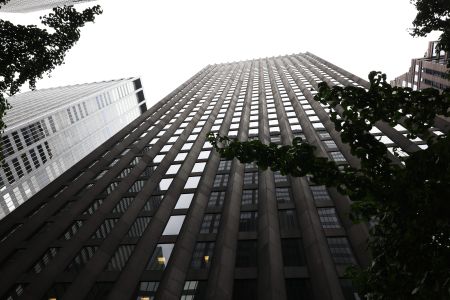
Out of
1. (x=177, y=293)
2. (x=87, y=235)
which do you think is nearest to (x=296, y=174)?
(x=177, y=293)

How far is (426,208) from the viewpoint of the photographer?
480cm

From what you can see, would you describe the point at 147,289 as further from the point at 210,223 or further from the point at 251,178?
the point at 251,178

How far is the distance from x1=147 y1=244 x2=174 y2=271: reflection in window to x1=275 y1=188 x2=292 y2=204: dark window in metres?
8.38

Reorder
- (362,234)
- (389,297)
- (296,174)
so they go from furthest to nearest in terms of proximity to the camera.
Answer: (362,234) → (296,174) → (389,297)

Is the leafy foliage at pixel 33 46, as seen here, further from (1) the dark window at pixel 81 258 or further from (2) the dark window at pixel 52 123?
(2) the dark window at pixel 52 123

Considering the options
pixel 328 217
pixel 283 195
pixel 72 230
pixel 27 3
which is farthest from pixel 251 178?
pixel 27 3

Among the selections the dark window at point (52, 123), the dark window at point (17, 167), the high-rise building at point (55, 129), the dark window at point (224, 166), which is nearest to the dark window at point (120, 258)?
the dark window at point (224, 166)

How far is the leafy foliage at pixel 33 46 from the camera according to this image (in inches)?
680

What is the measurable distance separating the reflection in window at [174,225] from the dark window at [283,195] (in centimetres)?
712

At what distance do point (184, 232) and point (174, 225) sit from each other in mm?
2032

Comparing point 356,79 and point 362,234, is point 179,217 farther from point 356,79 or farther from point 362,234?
point 356,79

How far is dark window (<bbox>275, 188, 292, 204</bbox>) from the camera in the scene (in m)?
21.3

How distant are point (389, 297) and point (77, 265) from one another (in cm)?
1833

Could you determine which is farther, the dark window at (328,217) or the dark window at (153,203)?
the dark window at (153,203)
